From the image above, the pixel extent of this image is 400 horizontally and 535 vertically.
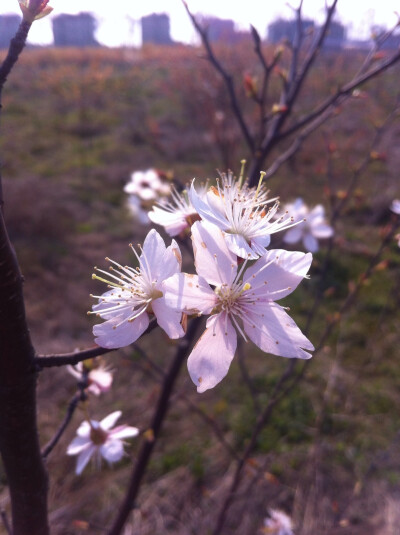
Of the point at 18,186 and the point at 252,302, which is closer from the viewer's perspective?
the point at 252,302

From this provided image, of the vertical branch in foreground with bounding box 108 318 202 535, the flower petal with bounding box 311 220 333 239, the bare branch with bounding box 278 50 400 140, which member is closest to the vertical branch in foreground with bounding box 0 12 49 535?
the vertical branch in foreground with bounding box 108 318 202 535

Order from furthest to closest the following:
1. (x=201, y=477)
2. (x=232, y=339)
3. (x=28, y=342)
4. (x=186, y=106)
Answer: (x=186, y=106), (x=201, y=477), (x=232, y=339), (x=28, y=342)

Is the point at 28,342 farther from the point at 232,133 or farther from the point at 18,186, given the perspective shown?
the point at 18,186

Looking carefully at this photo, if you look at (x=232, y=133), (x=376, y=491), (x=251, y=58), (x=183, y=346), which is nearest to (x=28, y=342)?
(x=183, y=346)

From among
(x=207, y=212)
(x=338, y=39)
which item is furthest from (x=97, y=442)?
(x=338, y=39)

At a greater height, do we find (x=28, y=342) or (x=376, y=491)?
(x=28, y=342)

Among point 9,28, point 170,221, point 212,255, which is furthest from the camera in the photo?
point 9,28

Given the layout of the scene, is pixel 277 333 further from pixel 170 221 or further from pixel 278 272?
pixel 170 221
